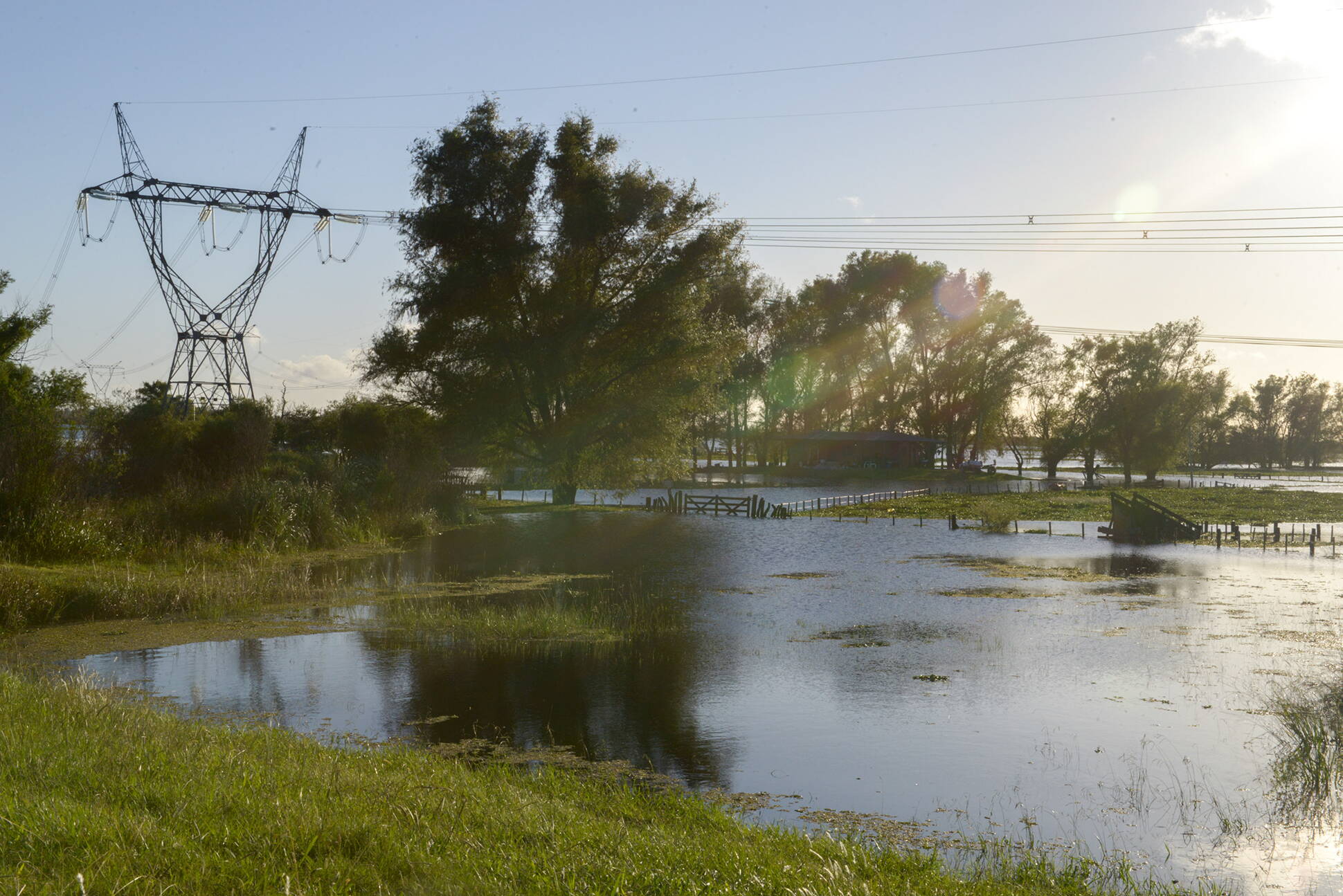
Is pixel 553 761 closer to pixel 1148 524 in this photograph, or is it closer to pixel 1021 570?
pixel 1021 570

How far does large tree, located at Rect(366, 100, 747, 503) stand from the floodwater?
20793mm

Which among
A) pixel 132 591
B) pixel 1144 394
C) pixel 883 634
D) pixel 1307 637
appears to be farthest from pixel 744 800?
pixel 1144 394

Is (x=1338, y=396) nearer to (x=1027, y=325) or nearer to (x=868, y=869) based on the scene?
(x=1027, y=325)

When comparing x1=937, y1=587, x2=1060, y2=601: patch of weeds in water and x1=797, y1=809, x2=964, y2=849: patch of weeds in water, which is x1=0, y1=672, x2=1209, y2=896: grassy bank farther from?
x1=937, y1=587, x2=1060, y2=601: patch of weeds in water

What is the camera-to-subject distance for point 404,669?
51.9 ft

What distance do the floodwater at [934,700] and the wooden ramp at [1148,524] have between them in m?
18.5

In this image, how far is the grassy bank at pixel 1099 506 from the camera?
192ft

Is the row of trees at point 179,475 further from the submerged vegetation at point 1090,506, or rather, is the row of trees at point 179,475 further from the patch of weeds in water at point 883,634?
the submerged vegetation at point 1090,506

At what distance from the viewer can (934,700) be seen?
14.9 m

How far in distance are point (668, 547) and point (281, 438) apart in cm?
2868

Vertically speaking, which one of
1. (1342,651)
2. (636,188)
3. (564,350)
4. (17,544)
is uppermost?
(636,188)

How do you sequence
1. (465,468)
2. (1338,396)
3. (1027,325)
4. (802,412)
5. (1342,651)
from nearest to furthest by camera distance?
(1342,651)
(465,468)
(1027,325)
(802,412)
(1338,396)

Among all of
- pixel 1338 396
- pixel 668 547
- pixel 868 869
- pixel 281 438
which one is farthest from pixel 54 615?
pixel 1338 396

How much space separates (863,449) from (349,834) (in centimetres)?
10413
